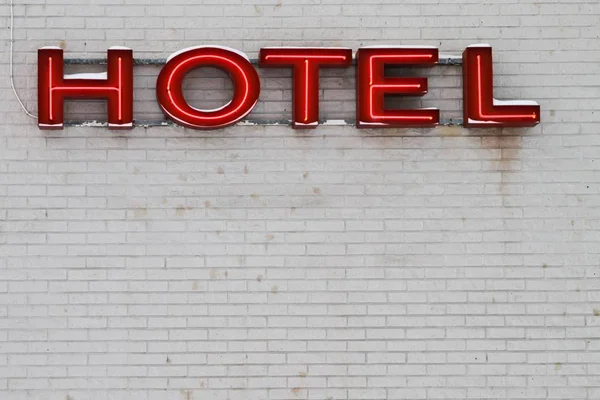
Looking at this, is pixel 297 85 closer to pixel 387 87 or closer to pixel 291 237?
pixel 387 87

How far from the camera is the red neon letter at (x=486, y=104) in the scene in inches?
173

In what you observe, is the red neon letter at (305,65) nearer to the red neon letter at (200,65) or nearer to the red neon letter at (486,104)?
the red neon letter at (200,65)

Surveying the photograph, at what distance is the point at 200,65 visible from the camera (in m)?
4.42

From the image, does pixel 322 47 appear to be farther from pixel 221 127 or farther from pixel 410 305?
pixel 410 305

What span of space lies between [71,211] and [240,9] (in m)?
1.63

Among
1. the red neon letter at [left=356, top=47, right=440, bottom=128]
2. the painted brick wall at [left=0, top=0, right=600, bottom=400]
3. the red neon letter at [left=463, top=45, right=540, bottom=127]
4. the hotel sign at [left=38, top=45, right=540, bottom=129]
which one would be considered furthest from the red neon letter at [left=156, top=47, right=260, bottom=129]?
the red neon letter at [left=463, top=45, right=540, bottom=127]

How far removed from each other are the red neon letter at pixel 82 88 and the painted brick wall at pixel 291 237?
0.13 metres

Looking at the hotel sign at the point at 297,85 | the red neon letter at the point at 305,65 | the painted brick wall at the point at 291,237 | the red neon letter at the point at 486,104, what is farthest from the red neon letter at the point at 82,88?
the red neon letter at the point at 486,104

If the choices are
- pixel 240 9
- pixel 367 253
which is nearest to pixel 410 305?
pixel 367 253

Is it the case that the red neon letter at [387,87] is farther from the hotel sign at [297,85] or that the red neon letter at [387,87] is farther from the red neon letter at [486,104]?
the red neon letter at [486,104]

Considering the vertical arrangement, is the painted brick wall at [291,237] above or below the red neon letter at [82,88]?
below

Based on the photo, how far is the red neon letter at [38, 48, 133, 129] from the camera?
14.3ft

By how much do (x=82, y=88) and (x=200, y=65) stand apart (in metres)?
0.72

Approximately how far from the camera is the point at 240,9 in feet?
14.9
